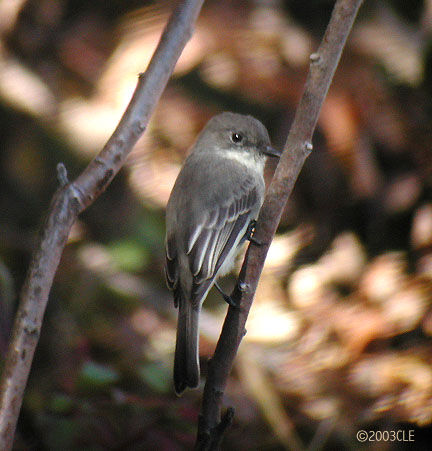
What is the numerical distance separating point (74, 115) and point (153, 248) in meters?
1.00

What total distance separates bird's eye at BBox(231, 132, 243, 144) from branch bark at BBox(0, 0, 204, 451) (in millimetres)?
1263

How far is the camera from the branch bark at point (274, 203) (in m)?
1.49

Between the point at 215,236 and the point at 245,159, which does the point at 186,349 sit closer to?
the point at 215,236

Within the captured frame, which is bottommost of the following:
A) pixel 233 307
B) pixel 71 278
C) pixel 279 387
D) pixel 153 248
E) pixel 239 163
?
Result: pixel 233 307

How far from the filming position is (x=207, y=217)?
7.95 feet

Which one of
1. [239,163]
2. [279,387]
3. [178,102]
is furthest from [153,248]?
[239,163]

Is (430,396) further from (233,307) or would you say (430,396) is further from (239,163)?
(233,307)

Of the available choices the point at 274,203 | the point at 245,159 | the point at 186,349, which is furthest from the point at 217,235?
the point at 274,203

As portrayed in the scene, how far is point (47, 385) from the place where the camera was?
2883 millimetres

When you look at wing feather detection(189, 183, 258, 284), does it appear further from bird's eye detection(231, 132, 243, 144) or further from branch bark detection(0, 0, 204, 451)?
branch bark detection(0, 0, 204, 451)

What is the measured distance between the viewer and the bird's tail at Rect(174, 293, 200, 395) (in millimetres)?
1951

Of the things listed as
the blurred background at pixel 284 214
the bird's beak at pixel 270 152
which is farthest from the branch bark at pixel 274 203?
the blurred background at pixel 284 214

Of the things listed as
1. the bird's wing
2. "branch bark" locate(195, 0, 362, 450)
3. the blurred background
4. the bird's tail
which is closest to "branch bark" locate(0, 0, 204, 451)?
"branch bark" locate(195, 0, 362, 450)

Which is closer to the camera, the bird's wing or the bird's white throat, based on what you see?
the bird's wing
